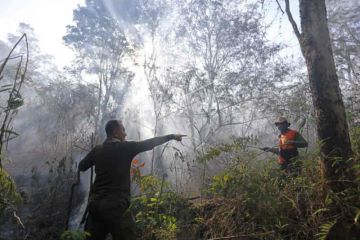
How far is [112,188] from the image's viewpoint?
3410 millimetres

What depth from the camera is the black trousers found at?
127 inches

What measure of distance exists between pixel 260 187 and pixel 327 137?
0.86 metres

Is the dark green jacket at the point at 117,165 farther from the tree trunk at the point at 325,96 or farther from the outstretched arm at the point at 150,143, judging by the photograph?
the tree trunk at the point at 325,96

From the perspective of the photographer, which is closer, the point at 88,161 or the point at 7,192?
the point at 7,192

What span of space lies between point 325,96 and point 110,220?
249cm

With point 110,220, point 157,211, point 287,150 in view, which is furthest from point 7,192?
point 287,150

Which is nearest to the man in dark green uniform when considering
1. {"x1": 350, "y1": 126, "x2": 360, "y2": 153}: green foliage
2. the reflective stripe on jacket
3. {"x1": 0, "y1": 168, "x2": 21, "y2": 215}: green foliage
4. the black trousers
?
the black trousers

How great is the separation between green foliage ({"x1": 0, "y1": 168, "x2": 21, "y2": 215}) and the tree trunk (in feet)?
8.95

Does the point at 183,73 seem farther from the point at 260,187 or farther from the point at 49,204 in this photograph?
the point at 260,187

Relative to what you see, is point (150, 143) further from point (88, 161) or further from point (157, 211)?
point (157, 211)

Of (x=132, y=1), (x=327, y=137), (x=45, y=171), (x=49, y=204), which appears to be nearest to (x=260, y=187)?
(x=327, y=137)

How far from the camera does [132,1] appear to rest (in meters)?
21.4

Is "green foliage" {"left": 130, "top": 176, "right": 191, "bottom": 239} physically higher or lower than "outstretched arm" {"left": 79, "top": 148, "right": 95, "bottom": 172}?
lower

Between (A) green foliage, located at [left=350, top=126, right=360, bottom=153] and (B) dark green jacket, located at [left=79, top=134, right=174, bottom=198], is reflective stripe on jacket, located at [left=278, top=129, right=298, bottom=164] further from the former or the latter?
(B) dark green jacket, located at [left=79, top=134, right=174, bottom=198]
